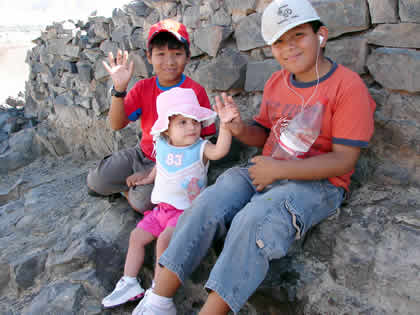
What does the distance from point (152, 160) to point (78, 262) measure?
75cm

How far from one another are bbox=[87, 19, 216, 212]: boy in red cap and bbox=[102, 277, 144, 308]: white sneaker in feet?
1.68

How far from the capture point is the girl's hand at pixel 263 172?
4.56ft

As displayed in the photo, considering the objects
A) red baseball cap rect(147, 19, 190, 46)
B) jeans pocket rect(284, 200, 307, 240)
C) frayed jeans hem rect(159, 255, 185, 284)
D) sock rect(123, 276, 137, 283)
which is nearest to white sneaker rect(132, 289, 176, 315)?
frayed jeans hem rect(159, 255, 185, 284)

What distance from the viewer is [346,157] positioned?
1347mm

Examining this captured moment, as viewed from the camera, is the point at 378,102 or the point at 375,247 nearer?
the point at 375,247

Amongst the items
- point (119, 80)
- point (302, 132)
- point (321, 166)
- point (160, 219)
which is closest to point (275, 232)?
point (321, 166)

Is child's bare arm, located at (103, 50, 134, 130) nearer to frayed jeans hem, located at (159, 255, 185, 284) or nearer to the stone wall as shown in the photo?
the stone wall

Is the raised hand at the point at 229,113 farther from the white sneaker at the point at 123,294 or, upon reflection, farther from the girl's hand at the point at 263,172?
the white sneaker at the point at 123,294

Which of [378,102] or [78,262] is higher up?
[378,102]

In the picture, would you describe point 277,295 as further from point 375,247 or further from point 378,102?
point 378,102

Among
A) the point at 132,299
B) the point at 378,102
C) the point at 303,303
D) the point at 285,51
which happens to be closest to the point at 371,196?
the point at 378,102

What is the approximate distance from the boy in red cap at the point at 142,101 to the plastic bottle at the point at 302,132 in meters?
0.57

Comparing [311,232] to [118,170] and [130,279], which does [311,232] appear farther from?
[118,170]

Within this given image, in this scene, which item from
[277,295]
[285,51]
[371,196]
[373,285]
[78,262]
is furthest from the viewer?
[78,262]
